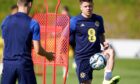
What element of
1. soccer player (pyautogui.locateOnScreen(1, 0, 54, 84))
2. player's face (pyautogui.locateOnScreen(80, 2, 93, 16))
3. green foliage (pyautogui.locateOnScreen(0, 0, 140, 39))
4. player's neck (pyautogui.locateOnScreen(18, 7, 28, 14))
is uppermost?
green foliage (pyautogui.locateOnScreen(0, 0, 140, 39))

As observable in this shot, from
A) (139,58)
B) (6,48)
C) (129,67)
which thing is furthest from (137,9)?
(6,48)

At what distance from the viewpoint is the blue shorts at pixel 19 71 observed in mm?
10469

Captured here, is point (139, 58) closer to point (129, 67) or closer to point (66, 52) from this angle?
point (129, 67)

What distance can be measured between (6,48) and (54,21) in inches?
152

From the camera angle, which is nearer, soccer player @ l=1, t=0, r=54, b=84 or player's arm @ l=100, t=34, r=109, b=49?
soccer player @ l=1, t=0, r=54, b=84

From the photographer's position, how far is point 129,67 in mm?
27625

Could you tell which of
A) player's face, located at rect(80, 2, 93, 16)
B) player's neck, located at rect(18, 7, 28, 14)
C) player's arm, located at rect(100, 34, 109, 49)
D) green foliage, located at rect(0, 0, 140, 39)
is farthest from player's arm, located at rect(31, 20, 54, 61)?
green foliage, located at rect(0, 0, 140, 39)

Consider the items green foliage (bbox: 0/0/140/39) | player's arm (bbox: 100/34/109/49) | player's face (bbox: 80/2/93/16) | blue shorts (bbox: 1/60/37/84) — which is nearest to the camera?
blue shorts (bbox: 1/60/37/84)

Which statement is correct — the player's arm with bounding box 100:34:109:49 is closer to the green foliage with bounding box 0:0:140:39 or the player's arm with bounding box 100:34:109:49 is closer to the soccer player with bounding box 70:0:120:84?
the soccer player with bounding box 70:0:120:84

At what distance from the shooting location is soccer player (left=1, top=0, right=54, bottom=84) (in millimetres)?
10484

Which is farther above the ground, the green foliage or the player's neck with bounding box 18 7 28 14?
the green foliage

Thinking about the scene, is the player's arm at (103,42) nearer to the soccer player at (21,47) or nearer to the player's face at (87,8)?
the player's face at (87,8)

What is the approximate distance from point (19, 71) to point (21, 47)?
1.14 feet

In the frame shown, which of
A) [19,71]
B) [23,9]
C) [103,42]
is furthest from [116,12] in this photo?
[19,71]
